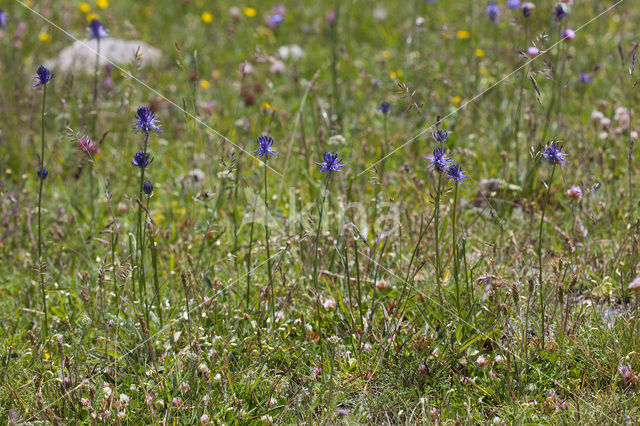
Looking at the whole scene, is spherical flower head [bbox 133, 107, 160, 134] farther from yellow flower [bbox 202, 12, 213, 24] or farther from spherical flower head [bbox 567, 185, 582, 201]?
yellow flower [bbox 202, 12, 213, 24]

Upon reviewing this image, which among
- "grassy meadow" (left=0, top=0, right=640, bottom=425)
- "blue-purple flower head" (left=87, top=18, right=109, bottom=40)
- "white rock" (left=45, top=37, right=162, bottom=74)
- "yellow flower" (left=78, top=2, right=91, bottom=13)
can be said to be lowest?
"grassy meadow" (left=0, top=0, right=640, bottom=425)

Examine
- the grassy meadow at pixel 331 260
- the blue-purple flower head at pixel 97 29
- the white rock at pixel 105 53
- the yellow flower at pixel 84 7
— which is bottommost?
the grassy meadow at pixel 331 260

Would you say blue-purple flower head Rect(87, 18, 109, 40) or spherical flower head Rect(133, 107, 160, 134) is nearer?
spherical flower head Rect(133, 107, 160, 134)

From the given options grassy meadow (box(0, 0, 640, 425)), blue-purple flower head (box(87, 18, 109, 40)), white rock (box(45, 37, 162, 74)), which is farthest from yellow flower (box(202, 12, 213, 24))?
blue-purple flower head (box(87, 18, 109, 40))

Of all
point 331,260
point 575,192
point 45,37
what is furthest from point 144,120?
point 45,37

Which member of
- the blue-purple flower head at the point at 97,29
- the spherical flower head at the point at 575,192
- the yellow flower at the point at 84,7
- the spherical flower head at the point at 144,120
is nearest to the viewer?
the spherical flower head at the point at 144,120

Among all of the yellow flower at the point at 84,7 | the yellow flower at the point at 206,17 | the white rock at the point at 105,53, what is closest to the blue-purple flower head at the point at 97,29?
the white rock at the point at 105,53

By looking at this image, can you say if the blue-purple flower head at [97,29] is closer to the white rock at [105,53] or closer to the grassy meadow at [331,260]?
the grassy meadow at [331,260]

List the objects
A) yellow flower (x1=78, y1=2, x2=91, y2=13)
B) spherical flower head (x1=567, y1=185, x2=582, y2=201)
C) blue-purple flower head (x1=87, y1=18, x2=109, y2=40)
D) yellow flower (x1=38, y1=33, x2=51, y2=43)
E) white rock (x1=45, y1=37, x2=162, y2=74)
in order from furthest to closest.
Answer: yellow flower (x1=78, y1=2, x2=91, y2=13), yellow flower (x1=38, y1=33, x2=51, y2=43), white rock (x1=45, y1=37, x2=162, y2=74), blue-purple flower head (x1=87, y1=18, x2=109, y2=40), spherical flower head (x1=567, y1=185, x2=582, y2=201)

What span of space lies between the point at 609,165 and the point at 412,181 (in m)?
1.10

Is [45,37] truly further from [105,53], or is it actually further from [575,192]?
[575,192]

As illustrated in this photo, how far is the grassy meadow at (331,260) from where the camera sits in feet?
7.09

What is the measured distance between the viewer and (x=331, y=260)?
2869 millimetres

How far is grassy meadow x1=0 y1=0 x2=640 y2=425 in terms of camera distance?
2160 millimetres
